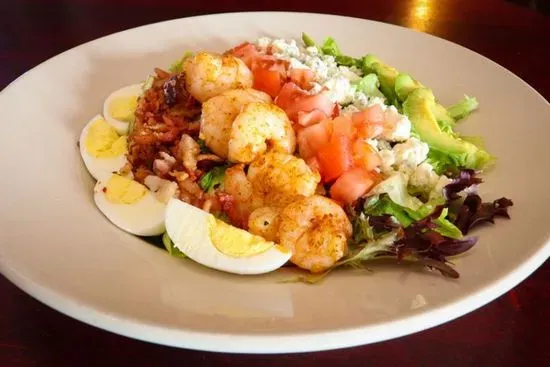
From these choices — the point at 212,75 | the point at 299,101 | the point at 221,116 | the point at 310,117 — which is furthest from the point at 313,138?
the point at 212,75

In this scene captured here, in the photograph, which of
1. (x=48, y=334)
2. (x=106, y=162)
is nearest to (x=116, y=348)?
(x=48, y=334)

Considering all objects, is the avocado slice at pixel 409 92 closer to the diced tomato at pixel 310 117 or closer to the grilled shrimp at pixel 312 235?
the diced tomato at pixel 310 117

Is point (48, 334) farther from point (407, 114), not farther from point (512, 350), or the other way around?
point (407, 114)

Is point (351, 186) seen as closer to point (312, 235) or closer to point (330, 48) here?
point (312, 235)

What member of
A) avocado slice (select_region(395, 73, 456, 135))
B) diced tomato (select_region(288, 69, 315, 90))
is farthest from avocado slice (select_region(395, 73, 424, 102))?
diced tomato (select_region(288, 69, 315, 90))

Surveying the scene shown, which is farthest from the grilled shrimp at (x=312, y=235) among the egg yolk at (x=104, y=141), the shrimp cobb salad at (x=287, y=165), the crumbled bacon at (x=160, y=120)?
the egg yolk at (x=104, y=141)

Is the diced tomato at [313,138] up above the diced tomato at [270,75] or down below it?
below
